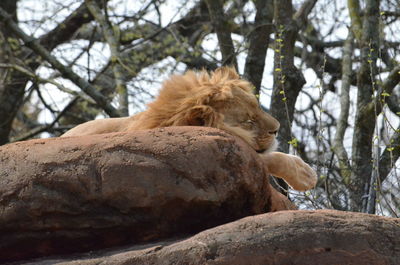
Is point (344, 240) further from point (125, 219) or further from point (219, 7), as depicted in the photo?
point (219, 7)

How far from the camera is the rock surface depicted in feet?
11.8

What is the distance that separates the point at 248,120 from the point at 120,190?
1.19 meters

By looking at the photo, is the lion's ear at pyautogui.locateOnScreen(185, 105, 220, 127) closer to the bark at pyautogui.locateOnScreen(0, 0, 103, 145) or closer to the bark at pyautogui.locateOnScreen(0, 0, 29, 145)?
the bark at pyautogui.locateOnScreen(0, 0, 29, 145)

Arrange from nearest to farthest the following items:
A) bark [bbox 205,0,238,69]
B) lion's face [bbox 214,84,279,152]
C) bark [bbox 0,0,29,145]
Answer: lion's face [bbox 214,84,279,152] < bark [bbox 205,0,238,69] < bark [bbox 0,0,29,145]

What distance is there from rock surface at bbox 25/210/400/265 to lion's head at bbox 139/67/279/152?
106 cm

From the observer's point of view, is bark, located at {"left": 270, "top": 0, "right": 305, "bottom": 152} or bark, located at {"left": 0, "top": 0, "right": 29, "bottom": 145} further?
bark, located at {"left": 0, "top": 0, "right": 29, "bottom": 145}

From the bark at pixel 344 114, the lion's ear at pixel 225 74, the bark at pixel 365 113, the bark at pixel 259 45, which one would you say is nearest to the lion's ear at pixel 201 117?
the lion's ear at pixel 225 74

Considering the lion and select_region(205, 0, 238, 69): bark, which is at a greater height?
select_region(205, 0, 238, 69): bark

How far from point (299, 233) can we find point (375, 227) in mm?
341

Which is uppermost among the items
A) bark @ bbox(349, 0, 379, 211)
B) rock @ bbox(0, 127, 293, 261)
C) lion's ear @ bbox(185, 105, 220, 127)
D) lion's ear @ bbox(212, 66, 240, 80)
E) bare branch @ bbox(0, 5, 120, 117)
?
bare branch @ bbox(0, 5, 120, 117)

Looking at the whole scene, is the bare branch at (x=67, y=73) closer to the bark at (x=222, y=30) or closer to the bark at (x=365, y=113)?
the bark at (x=222, y=30)

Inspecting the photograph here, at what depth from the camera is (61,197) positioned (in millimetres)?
4066

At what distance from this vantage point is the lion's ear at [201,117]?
15.3 feet

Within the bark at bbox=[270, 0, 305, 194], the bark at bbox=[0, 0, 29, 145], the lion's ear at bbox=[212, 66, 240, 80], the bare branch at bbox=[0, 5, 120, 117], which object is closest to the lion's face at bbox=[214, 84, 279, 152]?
the lion's ear at bbox=[212, 66, 240, 80]
